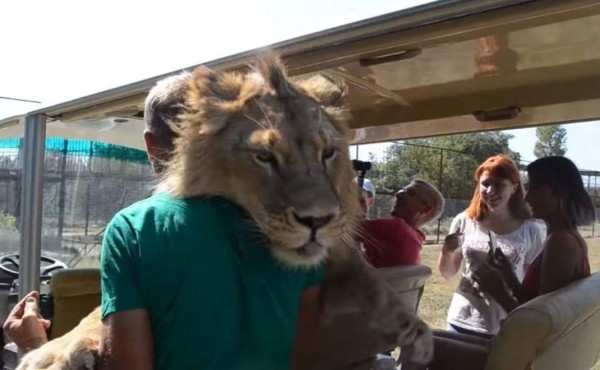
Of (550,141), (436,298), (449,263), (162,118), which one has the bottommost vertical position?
(436,298)

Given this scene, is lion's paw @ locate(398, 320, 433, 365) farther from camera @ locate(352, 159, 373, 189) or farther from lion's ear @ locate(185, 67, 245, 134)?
camera @ locate(352, 159, 373, 189)

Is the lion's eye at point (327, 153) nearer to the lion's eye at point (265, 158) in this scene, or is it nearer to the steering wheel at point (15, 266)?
the lion's eye at point (265, 158)

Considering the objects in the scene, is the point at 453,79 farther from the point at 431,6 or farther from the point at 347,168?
the point at 431,6

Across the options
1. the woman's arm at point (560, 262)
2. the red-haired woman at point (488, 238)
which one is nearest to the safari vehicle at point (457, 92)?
the woman's arm at point (560, 262)

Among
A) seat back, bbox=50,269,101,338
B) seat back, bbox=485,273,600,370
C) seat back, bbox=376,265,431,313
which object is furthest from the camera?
seat back, bbox=50,269,101,338

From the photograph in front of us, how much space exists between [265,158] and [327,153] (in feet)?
0.57

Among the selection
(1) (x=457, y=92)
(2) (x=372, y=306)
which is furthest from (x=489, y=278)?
(2) (x=372, y=306)

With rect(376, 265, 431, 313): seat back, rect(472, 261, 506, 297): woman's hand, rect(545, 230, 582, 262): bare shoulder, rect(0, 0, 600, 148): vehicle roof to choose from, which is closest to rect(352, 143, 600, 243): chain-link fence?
rect(0, 0, 600, 148): vehicle roof

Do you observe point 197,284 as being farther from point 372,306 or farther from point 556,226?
point 556,226

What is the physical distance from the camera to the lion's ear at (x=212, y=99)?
5.61ft

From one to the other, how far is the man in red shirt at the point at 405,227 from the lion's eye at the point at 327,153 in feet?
5.67

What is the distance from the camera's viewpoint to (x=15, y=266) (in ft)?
15.6

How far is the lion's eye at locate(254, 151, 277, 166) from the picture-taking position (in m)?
1.65

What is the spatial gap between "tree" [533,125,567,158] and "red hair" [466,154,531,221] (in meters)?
0.20
